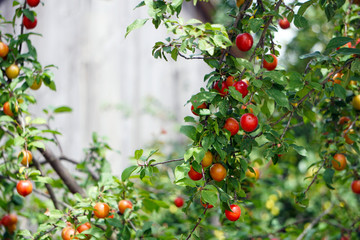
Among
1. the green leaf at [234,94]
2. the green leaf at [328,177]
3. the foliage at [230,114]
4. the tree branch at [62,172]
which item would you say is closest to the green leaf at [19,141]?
the foliage at [230,114]

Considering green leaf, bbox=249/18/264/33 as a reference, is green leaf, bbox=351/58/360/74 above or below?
below

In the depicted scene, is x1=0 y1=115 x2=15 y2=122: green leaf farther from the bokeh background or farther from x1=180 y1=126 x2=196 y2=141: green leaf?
the bokeh background

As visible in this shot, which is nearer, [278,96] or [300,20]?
[278,96]

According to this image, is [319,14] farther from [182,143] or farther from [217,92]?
[217,92]

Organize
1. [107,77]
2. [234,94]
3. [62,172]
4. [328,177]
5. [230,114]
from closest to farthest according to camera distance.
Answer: [234,94] < [230,114] < [328,177] < [62,172] < [107,77]

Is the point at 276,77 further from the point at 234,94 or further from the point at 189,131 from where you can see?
the point at 189,131

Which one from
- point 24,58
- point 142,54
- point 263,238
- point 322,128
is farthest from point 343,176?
point 142,54

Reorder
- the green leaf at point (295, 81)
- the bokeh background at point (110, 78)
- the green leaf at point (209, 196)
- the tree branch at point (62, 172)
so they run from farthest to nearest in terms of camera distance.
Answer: the bokeh background at point (110, 78) → the tree branch at point (62, 172) → the green leaf at point (295, 81) → the green leaf at point (209, 196)

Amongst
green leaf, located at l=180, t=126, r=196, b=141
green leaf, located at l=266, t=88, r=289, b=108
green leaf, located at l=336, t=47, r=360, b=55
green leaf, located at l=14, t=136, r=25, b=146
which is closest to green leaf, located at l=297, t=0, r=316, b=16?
green leaf, located at l=336, t=47, r=360, b=55

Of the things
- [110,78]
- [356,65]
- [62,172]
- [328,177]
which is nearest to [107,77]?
[110,78]

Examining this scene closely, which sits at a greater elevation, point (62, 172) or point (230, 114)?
point (230, 114)

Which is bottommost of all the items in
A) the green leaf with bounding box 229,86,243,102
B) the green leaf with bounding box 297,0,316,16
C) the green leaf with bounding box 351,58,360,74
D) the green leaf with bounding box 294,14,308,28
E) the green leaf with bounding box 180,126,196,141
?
the green leaf with bounding box 180,126,196,141

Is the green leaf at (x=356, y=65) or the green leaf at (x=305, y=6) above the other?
the green leaf at (x=305, y=6)

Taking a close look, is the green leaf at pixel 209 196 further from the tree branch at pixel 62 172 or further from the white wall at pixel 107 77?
the white wall at pixel 107 77
